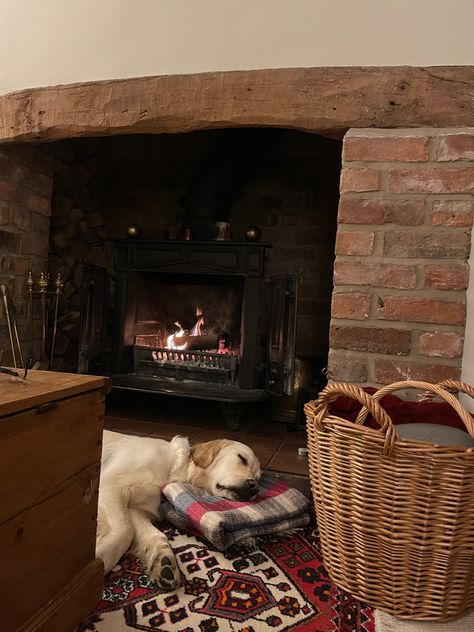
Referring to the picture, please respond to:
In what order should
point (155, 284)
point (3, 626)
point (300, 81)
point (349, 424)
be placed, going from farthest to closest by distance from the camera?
point (155, 284) < point (300, 81) < point (349, 424) < point (3, 626)

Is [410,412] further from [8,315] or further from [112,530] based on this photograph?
[8,315]

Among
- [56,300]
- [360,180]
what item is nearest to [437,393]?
[360,180]

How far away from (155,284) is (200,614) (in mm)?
2171

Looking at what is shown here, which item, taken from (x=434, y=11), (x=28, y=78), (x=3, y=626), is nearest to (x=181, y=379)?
(x=28, y=78)

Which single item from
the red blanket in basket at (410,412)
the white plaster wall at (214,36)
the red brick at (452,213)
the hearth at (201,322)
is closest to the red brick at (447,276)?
the red brick at (452,213)

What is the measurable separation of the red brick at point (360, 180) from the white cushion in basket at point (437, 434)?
3.02ft

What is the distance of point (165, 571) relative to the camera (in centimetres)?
118

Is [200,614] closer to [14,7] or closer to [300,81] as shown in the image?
[300,81]

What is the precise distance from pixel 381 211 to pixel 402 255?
181 mm

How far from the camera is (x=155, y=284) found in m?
2.99

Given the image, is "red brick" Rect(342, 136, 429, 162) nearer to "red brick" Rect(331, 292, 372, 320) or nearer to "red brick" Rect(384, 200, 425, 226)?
"red brick" Rect(384, 200, 425, 226)

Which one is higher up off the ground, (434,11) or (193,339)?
(434,11)

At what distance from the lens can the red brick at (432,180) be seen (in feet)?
5.25

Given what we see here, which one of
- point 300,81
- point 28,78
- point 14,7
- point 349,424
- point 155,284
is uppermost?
point 14,7
